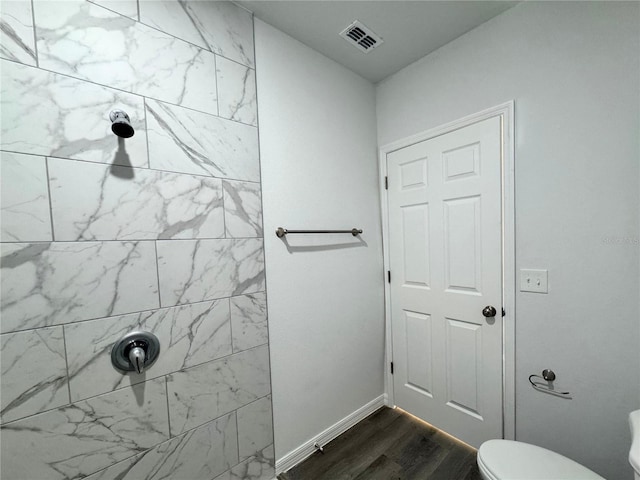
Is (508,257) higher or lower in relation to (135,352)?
higher

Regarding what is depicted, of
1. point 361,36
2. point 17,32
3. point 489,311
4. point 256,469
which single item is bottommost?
point 256,469

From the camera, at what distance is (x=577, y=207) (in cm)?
117

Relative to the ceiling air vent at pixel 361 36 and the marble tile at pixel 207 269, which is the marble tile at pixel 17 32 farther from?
the ceiling air vent at pixel 361 36

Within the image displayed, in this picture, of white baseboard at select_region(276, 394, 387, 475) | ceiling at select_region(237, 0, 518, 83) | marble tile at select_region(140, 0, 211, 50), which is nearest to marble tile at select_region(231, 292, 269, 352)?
white baseboard at select_region(276, 394, 387, 475)

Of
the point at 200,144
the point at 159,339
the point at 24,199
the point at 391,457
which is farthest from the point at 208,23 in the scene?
the point at 391,457

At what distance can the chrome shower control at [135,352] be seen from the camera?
935 mm

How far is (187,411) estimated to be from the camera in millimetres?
1105

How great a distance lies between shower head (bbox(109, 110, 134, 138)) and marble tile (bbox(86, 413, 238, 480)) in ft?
4.14

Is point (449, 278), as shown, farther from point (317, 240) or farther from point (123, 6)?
point (123, 6)

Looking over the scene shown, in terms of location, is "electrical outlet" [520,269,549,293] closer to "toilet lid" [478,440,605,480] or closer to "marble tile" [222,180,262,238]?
"toilet lid" [478,440,605,480]

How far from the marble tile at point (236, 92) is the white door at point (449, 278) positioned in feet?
3.53

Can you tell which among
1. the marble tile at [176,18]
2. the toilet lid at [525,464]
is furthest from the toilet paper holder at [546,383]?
the marble tile at [176,18]

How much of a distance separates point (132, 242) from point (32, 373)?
507 mm

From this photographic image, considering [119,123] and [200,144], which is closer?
[119,123]
